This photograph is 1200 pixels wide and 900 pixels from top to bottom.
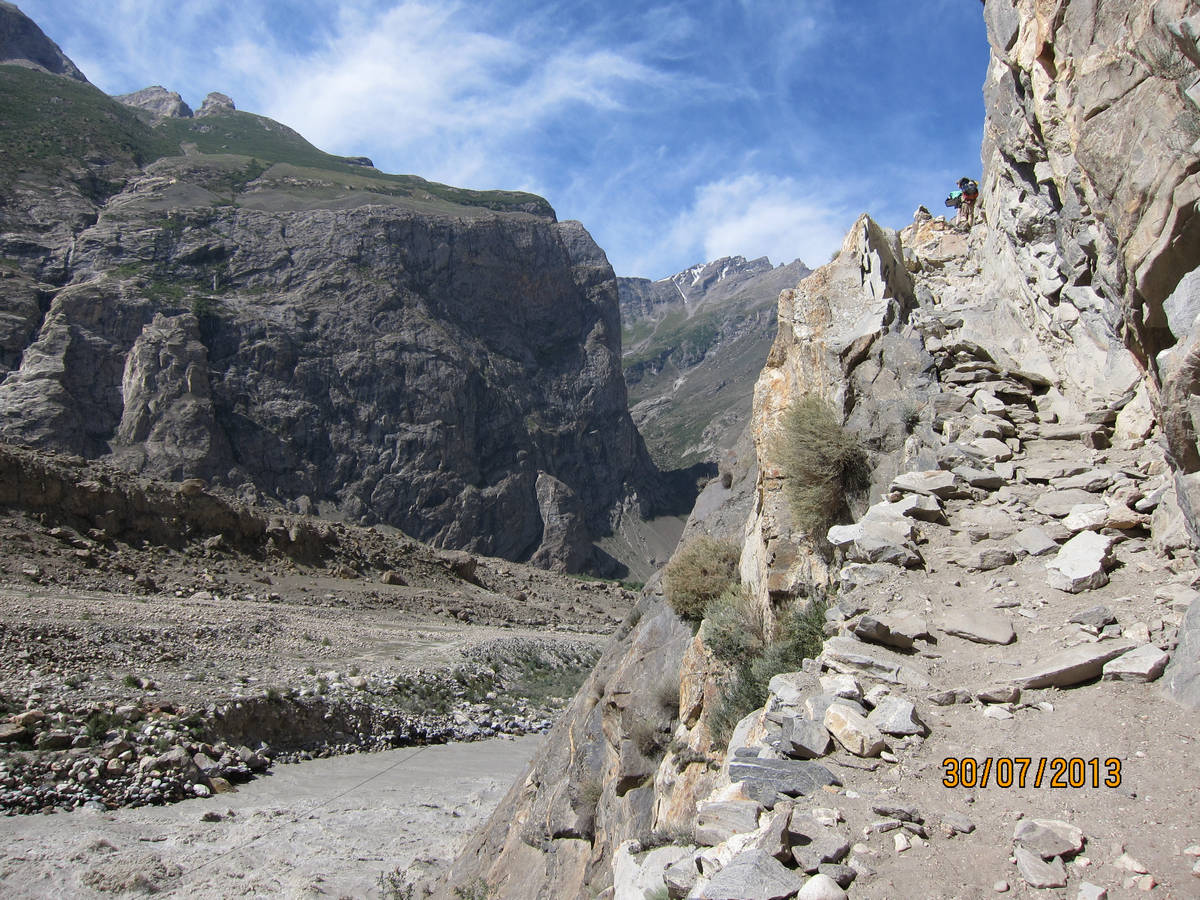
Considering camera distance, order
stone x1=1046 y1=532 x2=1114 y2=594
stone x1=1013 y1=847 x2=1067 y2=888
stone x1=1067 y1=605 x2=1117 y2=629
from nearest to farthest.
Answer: stone x1=1013 y1=847 x2=1067 y2=888 → stone x1=1067 y1=605 x2=1117 y2=629 → stone x1=1046 y1=532 x2=1114 y2=594

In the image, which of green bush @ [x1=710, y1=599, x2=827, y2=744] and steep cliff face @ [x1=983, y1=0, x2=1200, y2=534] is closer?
steep cliff face @ [x1=983, y1=0, x2=1200, y2=534]

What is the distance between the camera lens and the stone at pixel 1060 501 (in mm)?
6039

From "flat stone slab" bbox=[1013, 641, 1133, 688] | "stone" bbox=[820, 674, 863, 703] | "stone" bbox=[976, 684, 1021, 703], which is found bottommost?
"stone" bbox=[820, 674, 863, 703]

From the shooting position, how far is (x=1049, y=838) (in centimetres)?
315

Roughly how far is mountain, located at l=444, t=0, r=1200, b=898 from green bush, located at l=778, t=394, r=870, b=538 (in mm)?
29

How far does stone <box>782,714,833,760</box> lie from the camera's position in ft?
13.8

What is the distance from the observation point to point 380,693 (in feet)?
77.0

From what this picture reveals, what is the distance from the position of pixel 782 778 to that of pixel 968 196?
1801 cm

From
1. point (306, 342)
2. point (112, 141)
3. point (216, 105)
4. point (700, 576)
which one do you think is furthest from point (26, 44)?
point (700, 576)

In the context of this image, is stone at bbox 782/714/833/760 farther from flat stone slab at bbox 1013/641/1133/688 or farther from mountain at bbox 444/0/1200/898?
flat stone slab at bbox 1013/641/1133/688

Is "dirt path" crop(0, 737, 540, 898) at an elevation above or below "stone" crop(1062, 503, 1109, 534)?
below

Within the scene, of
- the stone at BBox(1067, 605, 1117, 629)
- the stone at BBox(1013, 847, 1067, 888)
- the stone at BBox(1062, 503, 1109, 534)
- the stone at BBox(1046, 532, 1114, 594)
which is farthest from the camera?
the stone at BBox(1062, 503, 1109, 534)

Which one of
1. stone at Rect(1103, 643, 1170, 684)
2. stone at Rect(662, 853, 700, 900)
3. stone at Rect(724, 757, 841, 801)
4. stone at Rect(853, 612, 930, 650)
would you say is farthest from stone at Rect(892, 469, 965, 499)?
stone at Rect(662, 853, 700, 900)
